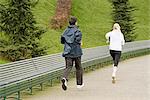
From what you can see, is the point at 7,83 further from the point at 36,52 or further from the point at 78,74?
the point at 36,52

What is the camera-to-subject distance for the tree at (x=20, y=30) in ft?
53.7

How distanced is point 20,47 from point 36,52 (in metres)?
0.59

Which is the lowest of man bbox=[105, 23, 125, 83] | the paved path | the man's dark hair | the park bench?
the paved path

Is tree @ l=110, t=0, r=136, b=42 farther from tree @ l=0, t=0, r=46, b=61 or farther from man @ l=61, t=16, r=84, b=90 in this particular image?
man @ l=61, t=16, r=84, b=90

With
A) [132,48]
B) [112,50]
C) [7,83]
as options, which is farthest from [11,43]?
[132,48]

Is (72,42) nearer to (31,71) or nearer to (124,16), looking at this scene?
(31,71)

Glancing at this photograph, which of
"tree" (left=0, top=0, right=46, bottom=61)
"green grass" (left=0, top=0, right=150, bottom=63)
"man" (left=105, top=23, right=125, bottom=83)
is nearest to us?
"man" (left=105, top=23, right=125, bottom=83)

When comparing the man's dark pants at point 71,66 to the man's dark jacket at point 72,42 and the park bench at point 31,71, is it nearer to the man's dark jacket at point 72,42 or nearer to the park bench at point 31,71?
the man's dark jacket at point 72,42

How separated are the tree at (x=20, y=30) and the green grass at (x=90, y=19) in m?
6.15

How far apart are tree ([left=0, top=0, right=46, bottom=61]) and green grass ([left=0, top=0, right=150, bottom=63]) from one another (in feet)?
20.2

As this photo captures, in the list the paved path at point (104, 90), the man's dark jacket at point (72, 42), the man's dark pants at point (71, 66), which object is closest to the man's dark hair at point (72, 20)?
the man's dark jacket at point (72, 42)

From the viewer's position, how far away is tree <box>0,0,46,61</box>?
16359 mm

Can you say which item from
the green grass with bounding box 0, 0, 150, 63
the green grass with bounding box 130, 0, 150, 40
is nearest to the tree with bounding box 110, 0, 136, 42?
the green grass with bounding box 0, 0, 150, 63

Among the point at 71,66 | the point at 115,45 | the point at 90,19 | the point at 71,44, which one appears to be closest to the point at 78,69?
the point at 71,66
